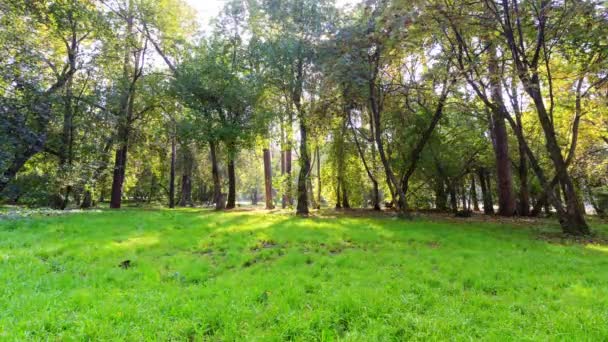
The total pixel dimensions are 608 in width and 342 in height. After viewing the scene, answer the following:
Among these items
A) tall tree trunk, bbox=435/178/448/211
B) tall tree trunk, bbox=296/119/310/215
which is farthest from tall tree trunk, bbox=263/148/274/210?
tall tree trunk, bbox=435/178/448/211

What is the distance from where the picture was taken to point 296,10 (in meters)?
14.9

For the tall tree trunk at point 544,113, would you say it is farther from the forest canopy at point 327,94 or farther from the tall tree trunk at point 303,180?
the tall tree trunk at point 303,180

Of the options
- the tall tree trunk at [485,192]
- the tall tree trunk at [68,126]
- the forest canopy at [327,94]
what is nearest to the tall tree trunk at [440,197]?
the forest canopy at [327,94]

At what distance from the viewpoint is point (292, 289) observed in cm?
438

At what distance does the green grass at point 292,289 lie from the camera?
3314 millimetres

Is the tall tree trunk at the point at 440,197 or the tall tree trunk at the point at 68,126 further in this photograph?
the tall tree trunk at the point at 440,197

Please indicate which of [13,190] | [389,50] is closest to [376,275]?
[389,50]

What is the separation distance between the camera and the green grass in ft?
10.9

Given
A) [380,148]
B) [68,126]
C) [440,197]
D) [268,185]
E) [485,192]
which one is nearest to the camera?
[380,148]

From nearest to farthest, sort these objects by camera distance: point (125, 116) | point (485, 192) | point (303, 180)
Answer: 1. point (303, 180)
2. point (125, 116)
3. point (485, 192)

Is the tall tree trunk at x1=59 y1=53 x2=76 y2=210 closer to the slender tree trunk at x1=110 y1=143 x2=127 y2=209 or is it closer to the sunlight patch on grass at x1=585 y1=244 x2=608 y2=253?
the slender tree trunk at x1=110 y1=143 x2=127 y2=209

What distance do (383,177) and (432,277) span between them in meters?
16.4

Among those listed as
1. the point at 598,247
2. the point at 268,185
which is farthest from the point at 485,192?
the point at 268,185

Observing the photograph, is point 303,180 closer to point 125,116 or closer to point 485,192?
point 125,116
